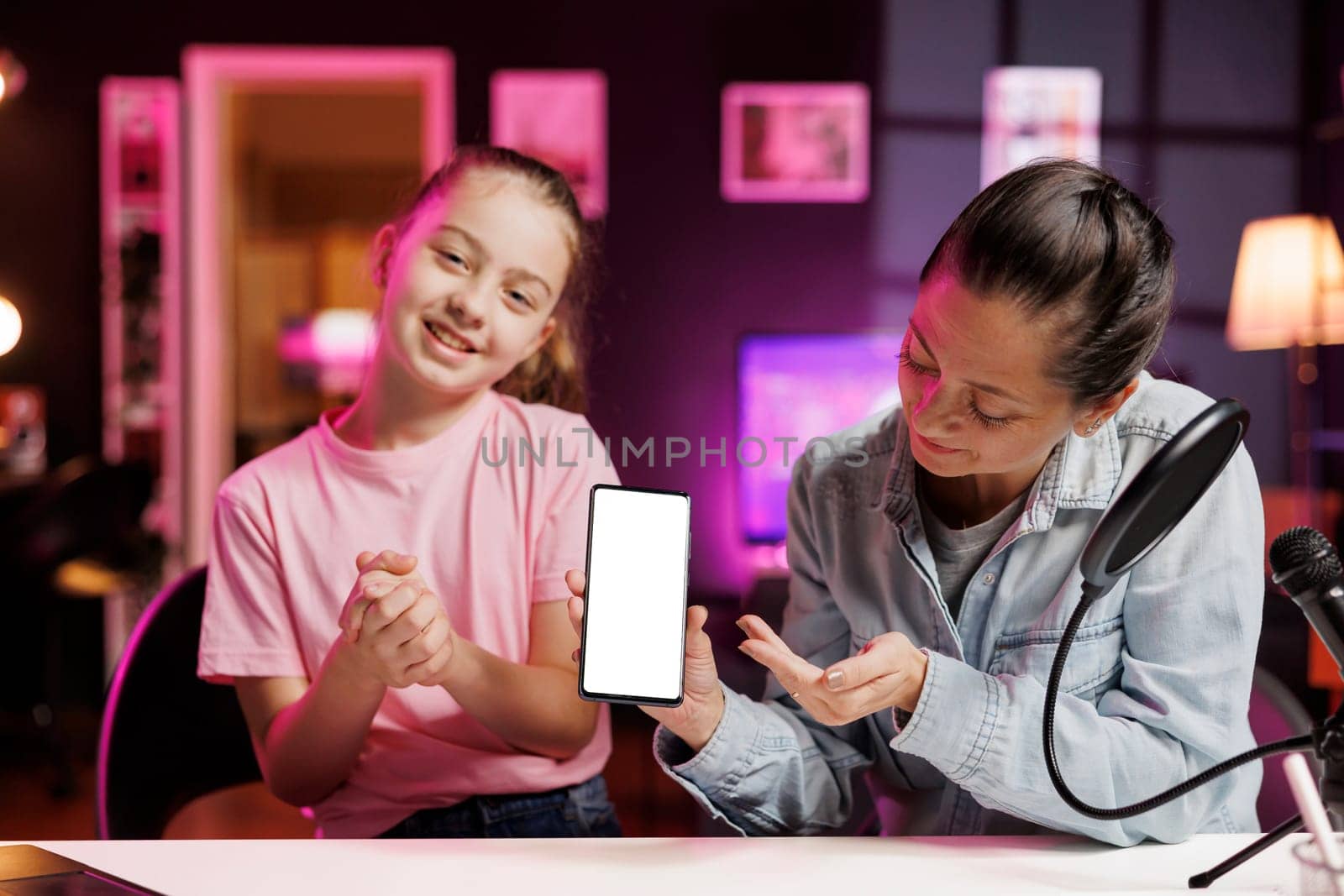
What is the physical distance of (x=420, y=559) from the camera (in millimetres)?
891

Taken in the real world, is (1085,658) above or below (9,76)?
below

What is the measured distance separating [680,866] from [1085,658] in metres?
0.32

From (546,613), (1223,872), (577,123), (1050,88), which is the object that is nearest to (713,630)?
(546,613)

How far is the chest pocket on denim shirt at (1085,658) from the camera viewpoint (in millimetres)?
794

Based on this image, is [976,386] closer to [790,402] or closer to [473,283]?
[790,402]

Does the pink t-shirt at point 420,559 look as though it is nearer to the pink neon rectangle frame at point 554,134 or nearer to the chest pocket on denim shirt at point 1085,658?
the pink neon rectangle frame at point 554,134

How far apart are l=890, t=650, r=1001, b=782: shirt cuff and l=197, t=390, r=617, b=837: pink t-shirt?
0.29 metres

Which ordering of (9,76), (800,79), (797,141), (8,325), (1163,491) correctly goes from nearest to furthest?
(1163,491)
(797,141)
(9,76)
(800,79)
(8,325)

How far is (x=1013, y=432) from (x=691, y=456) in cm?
26

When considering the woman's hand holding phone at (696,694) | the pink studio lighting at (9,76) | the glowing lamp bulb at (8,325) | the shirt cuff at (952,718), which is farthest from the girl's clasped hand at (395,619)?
the glowing lamp bulb at (8,325)

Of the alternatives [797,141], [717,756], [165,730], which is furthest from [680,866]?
[797,141]

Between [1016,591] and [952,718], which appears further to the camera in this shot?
[1016,591]

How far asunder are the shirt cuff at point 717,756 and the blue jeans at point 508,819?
5.4 inches

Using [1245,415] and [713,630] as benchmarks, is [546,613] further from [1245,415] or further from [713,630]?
[1245,415]
